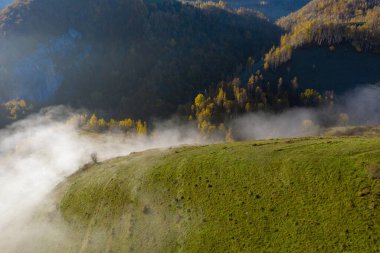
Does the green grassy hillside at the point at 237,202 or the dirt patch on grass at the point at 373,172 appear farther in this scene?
the dirt patch on grass at the point at 373,172

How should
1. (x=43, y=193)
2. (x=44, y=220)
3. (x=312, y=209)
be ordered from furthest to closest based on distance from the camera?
(x=43, y=193)
(x=44, y=220)
(x=312, y=209)

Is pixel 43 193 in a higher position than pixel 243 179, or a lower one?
lower

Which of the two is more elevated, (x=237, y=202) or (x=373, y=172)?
(x=373, y=172)

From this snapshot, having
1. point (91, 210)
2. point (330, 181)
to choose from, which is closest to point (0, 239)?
point (91, 210)

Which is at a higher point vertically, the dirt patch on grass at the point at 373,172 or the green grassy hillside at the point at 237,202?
the dirt patch on grass at the point at 373,172

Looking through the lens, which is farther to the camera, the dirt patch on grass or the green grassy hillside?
the dirt patch on grass

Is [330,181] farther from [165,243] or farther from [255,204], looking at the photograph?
[165,243]

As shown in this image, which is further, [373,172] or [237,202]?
[237,202]

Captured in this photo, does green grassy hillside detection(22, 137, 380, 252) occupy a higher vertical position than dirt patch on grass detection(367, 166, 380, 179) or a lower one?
lower
